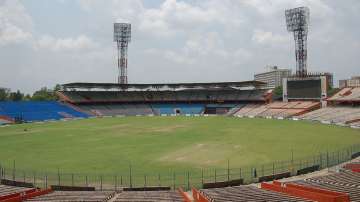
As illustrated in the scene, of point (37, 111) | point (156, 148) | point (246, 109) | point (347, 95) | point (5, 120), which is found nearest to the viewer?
point (156, 148)

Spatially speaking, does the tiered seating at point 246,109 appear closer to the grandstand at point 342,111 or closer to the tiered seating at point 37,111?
the grandstand at point 342,111

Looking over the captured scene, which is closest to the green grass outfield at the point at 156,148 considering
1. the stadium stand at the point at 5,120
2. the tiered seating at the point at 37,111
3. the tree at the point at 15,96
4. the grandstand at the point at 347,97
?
the stadium stand at the point at 5,120

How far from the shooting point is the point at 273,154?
36.2 metres

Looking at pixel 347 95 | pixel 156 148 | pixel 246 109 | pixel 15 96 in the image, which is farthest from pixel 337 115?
pixel 15 96

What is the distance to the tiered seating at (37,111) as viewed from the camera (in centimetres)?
8391

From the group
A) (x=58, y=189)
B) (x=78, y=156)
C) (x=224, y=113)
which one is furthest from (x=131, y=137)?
(x=224, y=113)

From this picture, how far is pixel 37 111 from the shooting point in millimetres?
88875

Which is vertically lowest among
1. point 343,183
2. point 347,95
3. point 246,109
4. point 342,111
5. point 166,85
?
point 343,183

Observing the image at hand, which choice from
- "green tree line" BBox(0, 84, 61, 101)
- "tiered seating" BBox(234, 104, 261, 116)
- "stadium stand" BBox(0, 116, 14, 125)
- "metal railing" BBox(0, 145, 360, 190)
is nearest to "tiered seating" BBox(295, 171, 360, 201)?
"metal railing" BBox(0, 145, 360, 190)

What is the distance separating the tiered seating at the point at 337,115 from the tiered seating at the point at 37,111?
53.5 meters

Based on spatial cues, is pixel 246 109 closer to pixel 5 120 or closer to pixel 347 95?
pixel 347 95

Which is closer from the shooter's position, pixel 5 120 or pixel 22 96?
pixel 5 120

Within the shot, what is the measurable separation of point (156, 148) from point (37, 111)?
56772 mm

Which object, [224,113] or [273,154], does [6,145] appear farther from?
[224,113]
